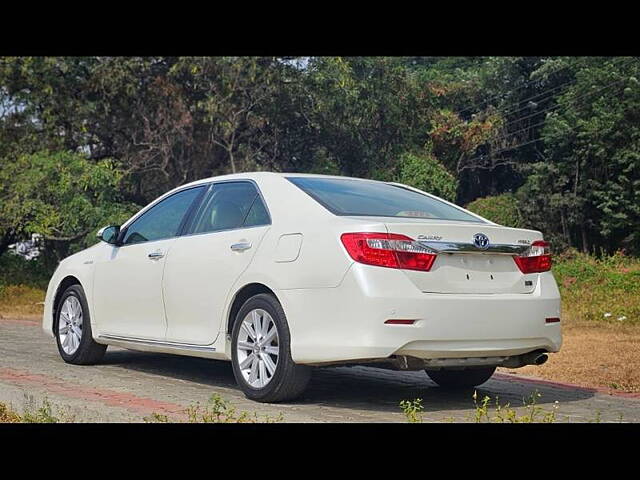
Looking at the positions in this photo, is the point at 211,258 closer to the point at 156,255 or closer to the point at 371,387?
the point at 156,255

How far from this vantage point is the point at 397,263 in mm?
5777

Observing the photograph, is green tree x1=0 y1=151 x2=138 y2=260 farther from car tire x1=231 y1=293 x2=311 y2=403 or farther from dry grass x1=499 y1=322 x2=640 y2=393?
car tire x1=231 y1=293 x2=311 y2=403

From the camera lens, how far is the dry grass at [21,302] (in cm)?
1736

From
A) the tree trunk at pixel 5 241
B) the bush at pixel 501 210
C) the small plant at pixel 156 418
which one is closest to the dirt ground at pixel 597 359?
the small plant at pixel 156 418

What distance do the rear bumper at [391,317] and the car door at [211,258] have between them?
70 cm

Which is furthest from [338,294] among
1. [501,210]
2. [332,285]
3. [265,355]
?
[501,210]

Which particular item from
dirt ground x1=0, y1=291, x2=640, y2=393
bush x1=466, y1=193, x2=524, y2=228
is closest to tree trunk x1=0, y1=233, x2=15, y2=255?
dirt ground x1=0, y1=291, x2=640, y2=393

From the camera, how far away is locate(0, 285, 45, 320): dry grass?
17.4 meters

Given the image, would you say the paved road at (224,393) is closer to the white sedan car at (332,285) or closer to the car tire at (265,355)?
the car tire at (265,355)

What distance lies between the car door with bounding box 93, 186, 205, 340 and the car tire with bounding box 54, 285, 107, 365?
0.89ft

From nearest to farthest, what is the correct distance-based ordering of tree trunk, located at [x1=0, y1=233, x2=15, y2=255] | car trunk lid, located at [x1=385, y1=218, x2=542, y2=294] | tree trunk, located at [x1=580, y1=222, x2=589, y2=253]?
car trunk lid, located at [x1=385, y1=218, x2=542, y2=294], tree trunk, located at [x1=0, y1=233, x2=15, y2=255], tree trunk, located at [x1=580, y1=222, x2=589, y2=253]

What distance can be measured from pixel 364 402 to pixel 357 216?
1.42 metres
